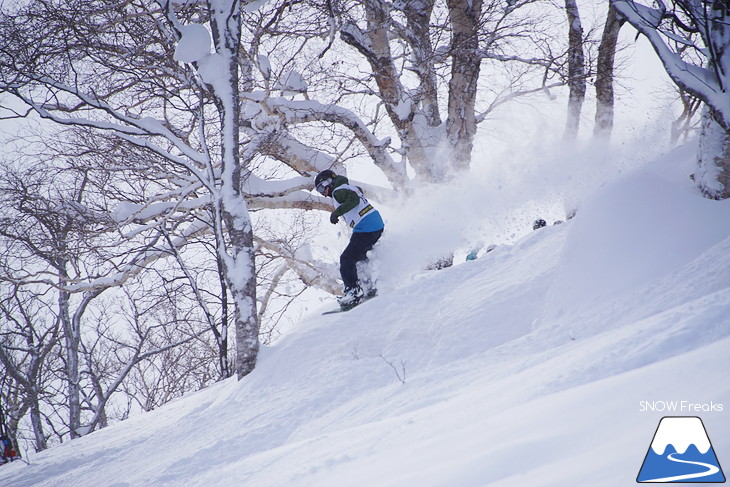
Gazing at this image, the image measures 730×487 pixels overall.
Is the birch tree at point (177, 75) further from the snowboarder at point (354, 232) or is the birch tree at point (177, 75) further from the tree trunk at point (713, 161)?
the tree trunk at point (713, 161)

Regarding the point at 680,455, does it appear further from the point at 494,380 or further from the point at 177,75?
the point at 177,75

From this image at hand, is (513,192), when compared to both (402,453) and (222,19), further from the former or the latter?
(402,453)

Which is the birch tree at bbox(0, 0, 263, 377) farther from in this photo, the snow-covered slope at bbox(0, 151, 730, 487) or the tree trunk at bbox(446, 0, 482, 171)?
the tree trunk at bbox(446, 0, 482, 171)

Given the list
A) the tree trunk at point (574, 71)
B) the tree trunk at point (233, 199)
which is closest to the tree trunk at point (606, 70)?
the tree trunk at point (574, 71)

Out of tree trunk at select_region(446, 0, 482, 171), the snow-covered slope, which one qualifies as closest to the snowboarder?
the snow-covered slope

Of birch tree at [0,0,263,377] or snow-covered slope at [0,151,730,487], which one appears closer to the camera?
snow-covered slope at [0,151,730,487]

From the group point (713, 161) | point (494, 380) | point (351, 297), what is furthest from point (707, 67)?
point (351, 297)

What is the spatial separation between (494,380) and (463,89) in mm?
7836

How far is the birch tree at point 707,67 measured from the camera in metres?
4.17

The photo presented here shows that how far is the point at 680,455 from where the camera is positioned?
4.28 feet

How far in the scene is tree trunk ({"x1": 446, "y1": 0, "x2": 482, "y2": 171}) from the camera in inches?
362

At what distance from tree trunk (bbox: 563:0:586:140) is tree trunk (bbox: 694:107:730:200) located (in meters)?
4.83

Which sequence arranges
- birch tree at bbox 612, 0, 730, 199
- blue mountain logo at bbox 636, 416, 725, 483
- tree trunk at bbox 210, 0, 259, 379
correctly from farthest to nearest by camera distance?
1. tree trunk at bbox 210, 0, 259, 379
2. birch tree at bbox 612, 0, 730, 199
3. blue mountain logo at bbox 636, 416, 725, 483

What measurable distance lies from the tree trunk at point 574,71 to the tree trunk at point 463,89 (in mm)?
1898
